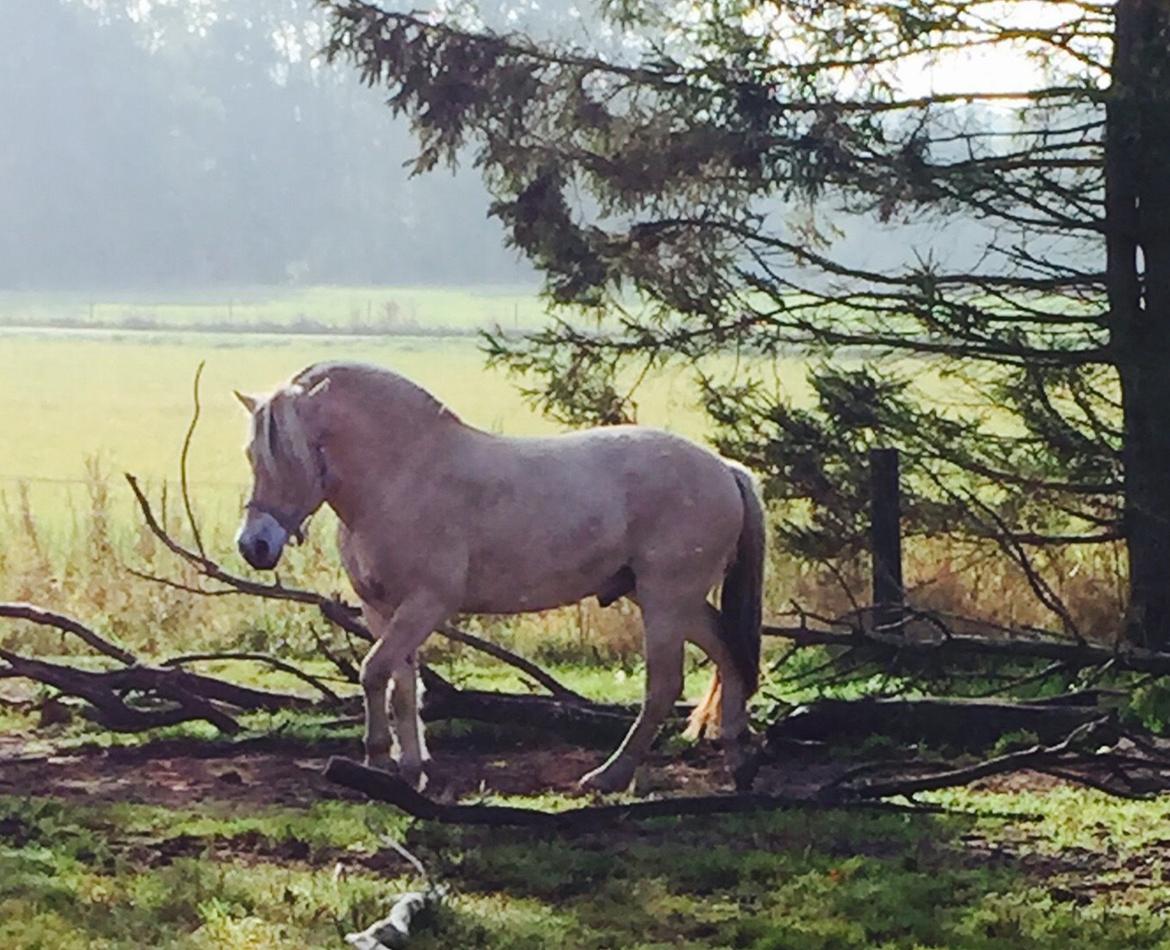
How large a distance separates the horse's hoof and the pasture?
11cm

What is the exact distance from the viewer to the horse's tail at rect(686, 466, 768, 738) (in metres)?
5.92

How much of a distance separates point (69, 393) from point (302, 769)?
800 cm

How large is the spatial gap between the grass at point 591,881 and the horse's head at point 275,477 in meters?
0.84

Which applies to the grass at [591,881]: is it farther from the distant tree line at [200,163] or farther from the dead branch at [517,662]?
the distant tree line at [200,163]

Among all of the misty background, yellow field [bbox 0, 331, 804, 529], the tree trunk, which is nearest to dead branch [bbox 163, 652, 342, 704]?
the tree trunk

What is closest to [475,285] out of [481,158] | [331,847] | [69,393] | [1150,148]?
[69,393]

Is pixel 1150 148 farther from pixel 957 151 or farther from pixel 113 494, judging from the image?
pixel 113 494

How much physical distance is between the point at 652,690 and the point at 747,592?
0.48 metres

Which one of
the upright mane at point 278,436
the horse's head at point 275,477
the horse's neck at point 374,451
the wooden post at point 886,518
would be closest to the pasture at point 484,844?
the wooden post at point 886,518

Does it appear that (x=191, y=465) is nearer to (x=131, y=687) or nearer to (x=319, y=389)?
(x=131, y=687)

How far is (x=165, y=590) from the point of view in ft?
31.9

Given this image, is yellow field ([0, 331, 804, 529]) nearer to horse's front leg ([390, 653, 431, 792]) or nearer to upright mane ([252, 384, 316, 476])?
horse's front leg ([390, 653, 431, 792])

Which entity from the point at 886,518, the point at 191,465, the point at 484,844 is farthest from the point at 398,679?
the point at 191,465

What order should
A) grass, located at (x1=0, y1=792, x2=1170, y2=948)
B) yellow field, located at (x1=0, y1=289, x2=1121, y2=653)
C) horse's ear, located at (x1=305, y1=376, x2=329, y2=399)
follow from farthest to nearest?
yellow field, located at (x1=0, y1=289, x2=1121, y2=653) < horse's ear, located at (x1=305, y1=376, x2=329, y2=399) < grass, located at (x1=0, y1=792, x2=1170, y2=948)
